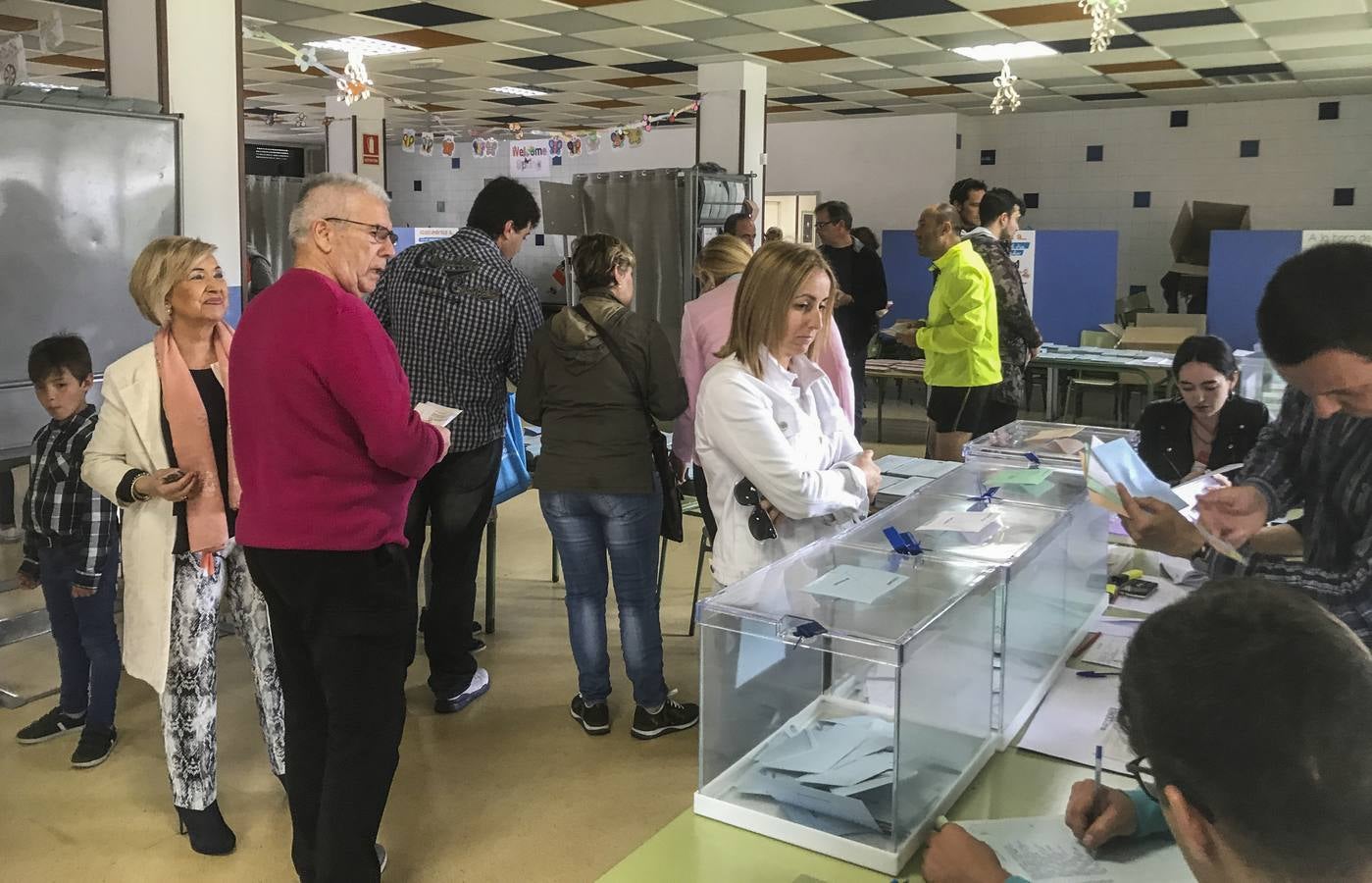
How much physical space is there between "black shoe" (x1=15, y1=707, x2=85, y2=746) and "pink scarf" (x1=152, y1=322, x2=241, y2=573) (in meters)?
1.21

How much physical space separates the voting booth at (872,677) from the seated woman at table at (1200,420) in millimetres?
1525

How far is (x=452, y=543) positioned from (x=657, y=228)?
12.9 feet

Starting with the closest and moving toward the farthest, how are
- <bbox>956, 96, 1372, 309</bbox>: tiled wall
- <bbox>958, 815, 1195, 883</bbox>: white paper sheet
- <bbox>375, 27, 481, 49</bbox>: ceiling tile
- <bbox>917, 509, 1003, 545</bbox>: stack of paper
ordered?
<bbox>958, 815, 1195, 883</bbox>: white paper sheet
<bbox>917, 509, 1003, 545</bbox>: stack of paper
<bbox>375, 27, 481, 49</bbox>: ceiling tile
<bbox>956, 96, 1372, 309</bbox>: tiled wall

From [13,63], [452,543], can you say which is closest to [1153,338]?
[452,543]

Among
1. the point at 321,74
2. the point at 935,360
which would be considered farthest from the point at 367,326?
the point at 321,74

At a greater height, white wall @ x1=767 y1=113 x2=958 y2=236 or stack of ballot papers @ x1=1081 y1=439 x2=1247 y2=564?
white wall @ x1=767 y1=113 x2=958 y2=236

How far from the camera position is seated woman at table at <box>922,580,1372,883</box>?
0.82 meters

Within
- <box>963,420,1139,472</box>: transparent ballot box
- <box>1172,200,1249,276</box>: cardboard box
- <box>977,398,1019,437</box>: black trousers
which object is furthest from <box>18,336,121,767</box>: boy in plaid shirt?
<box>1172,200,1249,276</box>: cardboard box

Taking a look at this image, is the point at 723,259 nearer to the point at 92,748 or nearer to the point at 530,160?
the point at 92,748

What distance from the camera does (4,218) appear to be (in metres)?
3.57

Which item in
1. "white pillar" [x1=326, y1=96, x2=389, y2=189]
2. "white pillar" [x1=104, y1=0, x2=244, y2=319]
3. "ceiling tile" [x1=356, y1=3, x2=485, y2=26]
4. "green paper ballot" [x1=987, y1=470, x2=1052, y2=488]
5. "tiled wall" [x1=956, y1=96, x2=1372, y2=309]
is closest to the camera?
"green paper ballot" [x1=987, y1=470, x2=1052, y2=488]

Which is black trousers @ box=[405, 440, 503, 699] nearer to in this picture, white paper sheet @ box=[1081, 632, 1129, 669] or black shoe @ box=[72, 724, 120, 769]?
black shoe @ box=[72, 724, 120, 769]

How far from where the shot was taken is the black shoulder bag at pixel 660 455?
3.06 metres

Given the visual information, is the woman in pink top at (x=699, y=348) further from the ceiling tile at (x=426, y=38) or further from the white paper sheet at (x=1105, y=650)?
the ceiling tile at (x=426, y=38)
